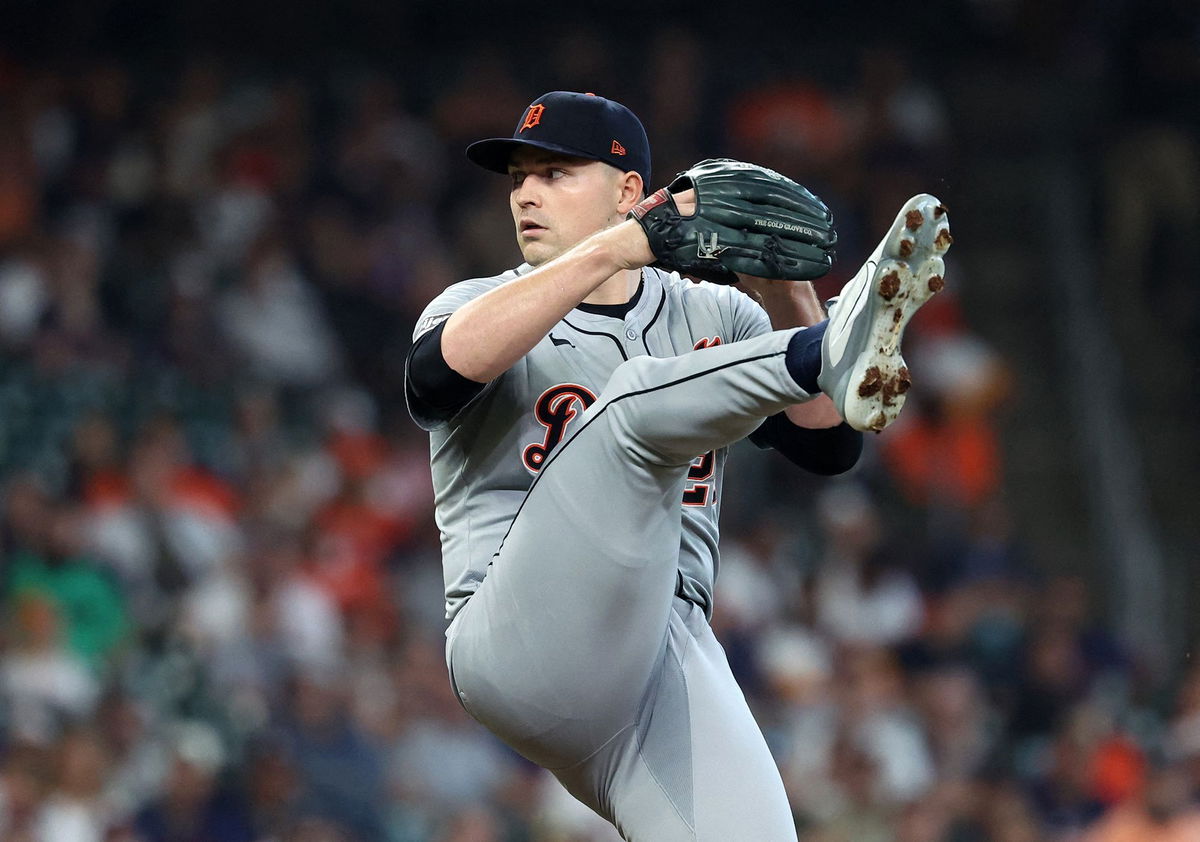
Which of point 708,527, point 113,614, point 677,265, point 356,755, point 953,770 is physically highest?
point 677,265

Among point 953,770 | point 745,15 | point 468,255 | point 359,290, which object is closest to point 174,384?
point 359,290

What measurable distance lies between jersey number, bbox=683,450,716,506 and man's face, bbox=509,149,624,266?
48 cm

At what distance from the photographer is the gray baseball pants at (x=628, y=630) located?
2572 mm

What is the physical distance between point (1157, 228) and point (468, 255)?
12.0 feet

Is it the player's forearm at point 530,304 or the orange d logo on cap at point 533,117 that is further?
the orange d logo on cap at point 533,117

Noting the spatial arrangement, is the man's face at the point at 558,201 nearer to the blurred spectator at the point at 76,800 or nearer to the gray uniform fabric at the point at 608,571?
the gray uniform fabric at the point at 608,571

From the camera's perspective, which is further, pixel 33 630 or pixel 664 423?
pixel 33 630

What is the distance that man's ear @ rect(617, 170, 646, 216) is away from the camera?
3.21 meters

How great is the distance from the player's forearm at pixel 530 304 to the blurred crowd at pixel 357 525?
11.3 feet

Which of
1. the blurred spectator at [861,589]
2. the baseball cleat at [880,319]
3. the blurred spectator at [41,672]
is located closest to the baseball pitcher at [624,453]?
the baseball cleat at [880,319]

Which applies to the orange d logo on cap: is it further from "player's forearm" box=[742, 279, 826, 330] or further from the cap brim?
"player's forearm" box=[742, 279, 826, 330]

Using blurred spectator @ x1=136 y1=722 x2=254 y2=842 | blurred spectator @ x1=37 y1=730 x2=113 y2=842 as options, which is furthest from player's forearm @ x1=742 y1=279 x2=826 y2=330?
blurred spectator @ x1=37 y1=730 x2=113 y2=842

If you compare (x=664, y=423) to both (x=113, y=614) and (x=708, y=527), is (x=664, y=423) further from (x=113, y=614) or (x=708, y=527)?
(x=113, y=614)

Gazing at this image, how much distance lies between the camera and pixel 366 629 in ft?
22.0
